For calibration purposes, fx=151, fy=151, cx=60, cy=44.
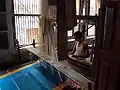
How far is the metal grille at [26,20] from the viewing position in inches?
161

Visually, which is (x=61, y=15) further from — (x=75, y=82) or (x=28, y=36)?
(x=28, y=36)

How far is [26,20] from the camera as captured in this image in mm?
4305

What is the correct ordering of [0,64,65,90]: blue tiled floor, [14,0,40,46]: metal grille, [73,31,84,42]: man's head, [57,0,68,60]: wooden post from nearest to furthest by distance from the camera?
[57,0,68,60]: wooden post
[0,64,65,90]: blue tiled floor
[73,31,84,42]: man's head
[14,0,40,46]: metal grille

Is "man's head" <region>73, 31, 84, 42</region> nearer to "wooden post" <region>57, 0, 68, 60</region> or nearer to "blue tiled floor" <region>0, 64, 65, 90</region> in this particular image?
"blue tiled floor" <region>0, 64, 65, 90</region>

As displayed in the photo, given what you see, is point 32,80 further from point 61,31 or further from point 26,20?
point 26,20

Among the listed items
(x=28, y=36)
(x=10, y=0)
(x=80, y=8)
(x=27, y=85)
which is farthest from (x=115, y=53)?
(x=80, y=8)

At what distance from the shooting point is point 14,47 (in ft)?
13.5

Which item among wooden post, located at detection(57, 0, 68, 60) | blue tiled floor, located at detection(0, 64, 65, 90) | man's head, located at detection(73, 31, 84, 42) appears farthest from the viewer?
man's head, located at detection(73, 31, 84, 42)

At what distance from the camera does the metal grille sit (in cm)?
408

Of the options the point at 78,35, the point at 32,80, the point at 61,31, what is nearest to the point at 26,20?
the point at 78,35

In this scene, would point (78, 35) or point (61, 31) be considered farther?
point (78, 35)

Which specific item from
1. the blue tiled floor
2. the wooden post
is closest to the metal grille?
the blue tiled floor

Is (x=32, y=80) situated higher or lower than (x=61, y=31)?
lower

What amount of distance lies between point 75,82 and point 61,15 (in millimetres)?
1135
